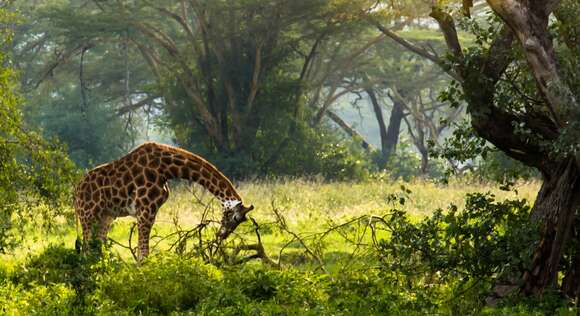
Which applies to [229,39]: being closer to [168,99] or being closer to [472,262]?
[168,99]

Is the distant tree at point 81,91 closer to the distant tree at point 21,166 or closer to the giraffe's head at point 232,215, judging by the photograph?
the distant tree at point 21,166

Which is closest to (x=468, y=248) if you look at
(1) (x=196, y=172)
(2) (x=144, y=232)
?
(1) (x=196, y=172)

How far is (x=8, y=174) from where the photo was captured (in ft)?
39.8

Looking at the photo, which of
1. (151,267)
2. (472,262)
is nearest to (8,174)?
(151,267)

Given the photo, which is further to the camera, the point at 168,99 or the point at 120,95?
the point at 120,95

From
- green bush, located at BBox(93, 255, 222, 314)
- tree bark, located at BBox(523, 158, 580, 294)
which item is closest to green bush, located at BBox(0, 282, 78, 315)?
green bush, located at BBox(93, 255, 222, 314)

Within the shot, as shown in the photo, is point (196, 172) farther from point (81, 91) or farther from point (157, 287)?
point (81, 91)

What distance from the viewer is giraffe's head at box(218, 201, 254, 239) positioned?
40.5 ft

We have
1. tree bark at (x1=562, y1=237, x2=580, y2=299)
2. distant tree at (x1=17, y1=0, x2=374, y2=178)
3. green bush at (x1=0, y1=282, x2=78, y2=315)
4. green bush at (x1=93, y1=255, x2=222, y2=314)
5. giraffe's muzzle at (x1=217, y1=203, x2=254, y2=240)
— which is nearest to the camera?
green bush at (x1=0, y1=282, x2=78, y2=315)

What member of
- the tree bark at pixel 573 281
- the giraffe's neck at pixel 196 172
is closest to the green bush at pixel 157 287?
the giraffe's neck at pixel 196 172

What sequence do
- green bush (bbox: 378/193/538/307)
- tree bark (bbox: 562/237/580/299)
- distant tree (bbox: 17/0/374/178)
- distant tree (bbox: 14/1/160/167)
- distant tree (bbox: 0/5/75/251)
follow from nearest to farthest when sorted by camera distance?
green bush (bbox: 378/193/538/307) < tree bark (bbox: 562/237/580/299) < distant tree (bbox: 0/5/75/251) < distant tree (bbox: 17/0/374/178) < distant tree (bbox: 14/1/160/167)

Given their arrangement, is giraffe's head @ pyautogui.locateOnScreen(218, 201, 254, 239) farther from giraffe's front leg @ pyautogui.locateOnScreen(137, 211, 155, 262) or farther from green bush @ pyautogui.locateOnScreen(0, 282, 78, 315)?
green bush @ pyautogui.locateOnScreen(0, 282, 78, 315)

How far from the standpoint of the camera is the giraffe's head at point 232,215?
12344 millimetres

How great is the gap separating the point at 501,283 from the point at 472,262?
344 mm
